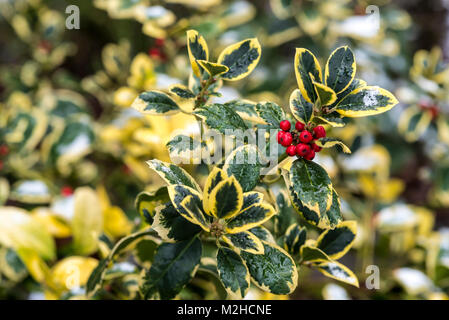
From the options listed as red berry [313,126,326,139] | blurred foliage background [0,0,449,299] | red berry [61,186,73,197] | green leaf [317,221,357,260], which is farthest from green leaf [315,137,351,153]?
red berry [61,186,73,197]

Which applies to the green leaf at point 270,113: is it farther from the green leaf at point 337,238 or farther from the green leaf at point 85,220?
the green leaf at point 85,220

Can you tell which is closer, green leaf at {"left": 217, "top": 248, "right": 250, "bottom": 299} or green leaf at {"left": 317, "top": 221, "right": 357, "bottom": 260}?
green leaf at {"left": 217, "top": 248, "right": 250, "bottom": 299}

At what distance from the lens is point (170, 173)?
21.3 inches

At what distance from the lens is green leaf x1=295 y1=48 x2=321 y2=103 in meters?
0.54

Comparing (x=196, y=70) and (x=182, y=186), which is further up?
(x=196, y=70)

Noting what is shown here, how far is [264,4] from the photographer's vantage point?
1.81m

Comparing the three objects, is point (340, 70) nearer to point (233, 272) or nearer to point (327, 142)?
point (327, 142)

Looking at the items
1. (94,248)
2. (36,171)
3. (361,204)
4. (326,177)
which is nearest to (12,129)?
(36,171)

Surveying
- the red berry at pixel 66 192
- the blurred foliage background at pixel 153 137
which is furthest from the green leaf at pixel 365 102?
the red berry at pixel 66 192

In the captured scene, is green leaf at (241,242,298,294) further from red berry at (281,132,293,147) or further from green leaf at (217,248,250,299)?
red berry at (281,132,293,147)

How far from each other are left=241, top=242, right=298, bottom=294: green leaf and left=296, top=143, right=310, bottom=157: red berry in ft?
0.48

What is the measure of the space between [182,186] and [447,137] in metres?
1.12

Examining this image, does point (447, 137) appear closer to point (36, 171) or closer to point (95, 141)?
point (95, 141)
